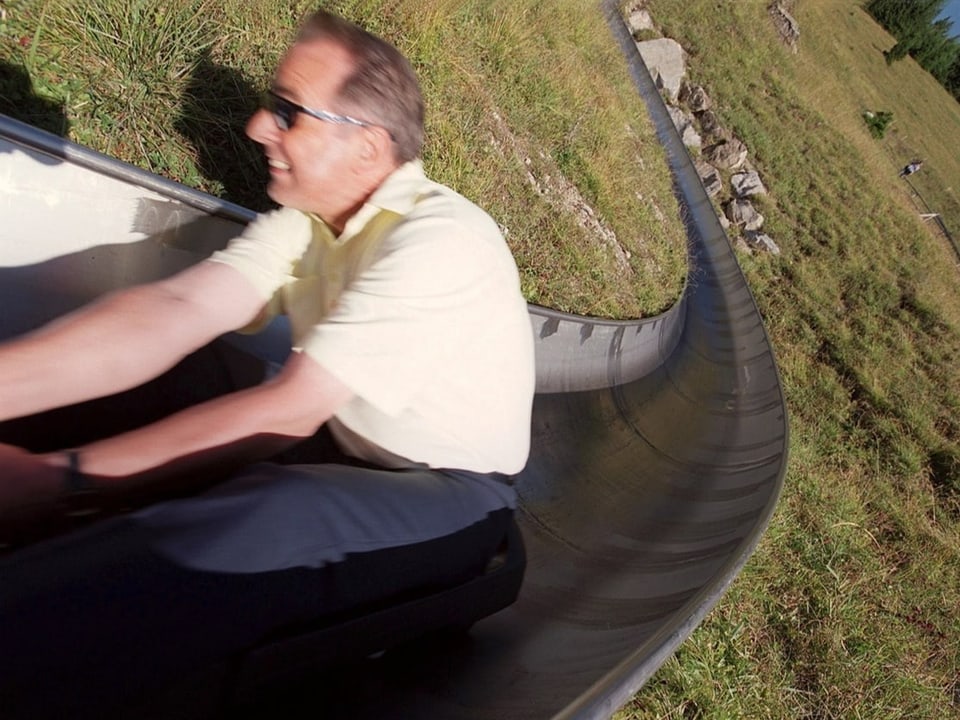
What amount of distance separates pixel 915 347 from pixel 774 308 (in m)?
2.24

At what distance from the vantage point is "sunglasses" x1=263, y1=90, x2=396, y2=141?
1544 mm

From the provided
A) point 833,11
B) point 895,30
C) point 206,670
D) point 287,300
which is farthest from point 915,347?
point 895,30

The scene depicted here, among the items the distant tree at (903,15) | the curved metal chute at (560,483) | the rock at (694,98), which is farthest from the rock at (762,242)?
the distant tree at (903,15)

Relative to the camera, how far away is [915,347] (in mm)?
9016

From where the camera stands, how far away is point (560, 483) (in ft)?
9.87

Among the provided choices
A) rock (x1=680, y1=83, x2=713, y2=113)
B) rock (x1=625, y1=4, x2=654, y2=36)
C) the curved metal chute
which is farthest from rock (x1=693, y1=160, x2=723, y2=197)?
the curved metal chute

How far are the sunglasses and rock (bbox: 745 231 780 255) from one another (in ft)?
29.2

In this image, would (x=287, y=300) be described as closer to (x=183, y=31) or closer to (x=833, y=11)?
(x=183, y=31)

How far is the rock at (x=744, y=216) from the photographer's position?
9.97 meters

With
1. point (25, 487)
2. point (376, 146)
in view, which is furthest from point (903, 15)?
point (25, 487)

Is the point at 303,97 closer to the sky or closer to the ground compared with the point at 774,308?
closer to the sky

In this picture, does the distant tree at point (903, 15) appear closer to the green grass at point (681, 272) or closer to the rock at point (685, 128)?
the green grass at point (681, 272)

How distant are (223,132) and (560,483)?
2.12 meters

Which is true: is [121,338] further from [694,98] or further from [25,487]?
[694,98]
